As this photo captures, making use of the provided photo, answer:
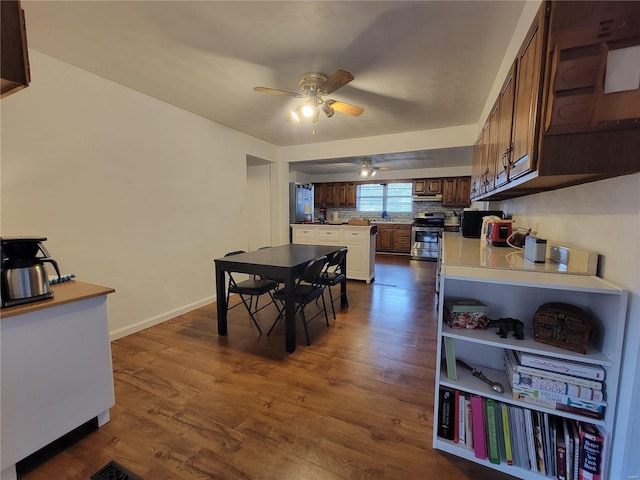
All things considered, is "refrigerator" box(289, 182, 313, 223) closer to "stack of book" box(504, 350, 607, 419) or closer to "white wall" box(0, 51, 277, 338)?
"white wall" box(0, 51, 277, 338)

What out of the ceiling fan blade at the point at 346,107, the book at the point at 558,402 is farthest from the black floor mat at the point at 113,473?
the ceiling fan blade at the point at 346,107

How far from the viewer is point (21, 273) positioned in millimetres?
1224

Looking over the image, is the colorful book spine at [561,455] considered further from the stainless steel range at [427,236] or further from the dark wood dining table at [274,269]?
the stainless steel range at [427,236]

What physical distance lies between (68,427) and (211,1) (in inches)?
92.8

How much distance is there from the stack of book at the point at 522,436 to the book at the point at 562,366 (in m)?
0.23

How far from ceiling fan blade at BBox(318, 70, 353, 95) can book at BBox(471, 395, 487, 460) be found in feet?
7.02

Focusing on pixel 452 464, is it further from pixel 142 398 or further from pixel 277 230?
pixel 277 230

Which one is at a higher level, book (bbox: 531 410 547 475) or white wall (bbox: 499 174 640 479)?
white wall (bbox: 499 174 640 479)

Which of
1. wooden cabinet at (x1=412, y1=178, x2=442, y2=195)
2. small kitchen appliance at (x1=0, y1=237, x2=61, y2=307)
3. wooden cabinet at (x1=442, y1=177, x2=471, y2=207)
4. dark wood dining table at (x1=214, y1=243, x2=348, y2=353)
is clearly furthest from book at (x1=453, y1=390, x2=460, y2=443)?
wooden cabinet at (x1=412, y1=178, x2=442, y2=195)

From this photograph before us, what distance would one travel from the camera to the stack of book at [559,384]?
106 centimetres

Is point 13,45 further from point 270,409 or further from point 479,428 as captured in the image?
point 479,428

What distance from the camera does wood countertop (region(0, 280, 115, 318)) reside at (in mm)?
1162

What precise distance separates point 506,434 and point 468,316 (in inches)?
21.3

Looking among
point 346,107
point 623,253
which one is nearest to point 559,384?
point 623,253
